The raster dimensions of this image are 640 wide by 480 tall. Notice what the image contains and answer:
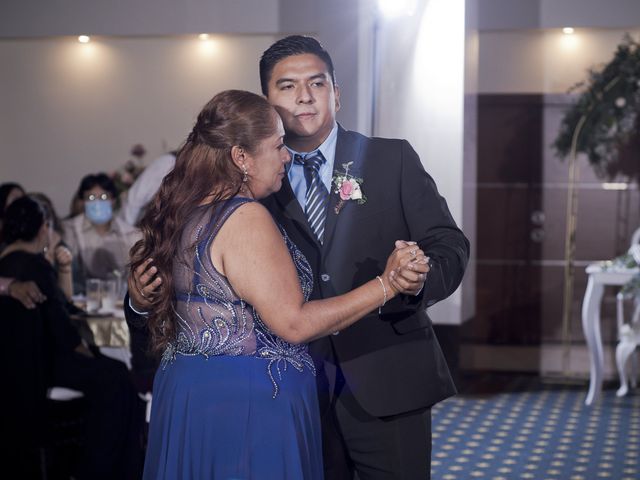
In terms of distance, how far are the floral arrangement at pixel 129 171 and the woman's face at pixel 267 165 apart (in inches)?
236

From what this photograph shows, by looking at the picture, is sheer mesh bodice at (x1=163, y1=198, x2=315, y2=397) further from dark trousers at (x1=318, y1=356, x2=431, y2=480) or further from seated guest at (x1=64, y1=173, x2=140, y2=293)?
seated guest at (x1=64, y1=173, x2=140, y2=293)

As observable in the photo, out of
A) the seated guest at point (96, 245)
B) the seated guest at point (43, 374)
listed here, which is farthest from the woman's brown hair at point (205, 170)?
the seated guest at point (96, 245)

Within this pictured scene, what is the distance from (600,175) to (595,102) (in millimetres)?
1478

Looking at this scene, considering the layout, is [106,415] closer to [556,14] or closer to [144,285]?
[144,285]

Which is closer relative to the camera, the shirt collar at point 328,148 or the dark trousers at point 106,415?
the shirt collar at point 328,148

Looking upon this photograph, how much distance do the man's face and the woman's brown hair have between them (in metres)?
0.24

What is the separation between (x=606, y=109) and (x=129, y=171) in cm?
414

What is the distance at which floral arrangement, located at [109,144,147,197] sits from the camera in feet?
27.7

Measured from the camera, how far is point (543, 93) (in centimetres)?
957

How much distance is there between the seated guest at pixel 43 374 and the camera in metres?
4.54

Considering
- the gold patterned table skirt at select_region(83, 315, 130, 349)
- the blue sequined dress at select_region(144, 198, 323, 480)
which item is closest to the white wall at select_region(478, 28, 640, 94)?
the gold patterned table skirt at select_region(83, 315, 130, 349)

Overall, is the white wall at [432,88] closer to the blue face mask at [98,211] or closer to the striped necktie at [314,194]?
the blue face mask at [98,211]

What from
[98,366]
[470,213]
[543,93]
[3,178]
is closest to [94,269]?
[98,366]

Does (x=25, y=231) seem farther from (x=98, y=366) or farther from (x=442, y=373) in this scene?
(x=442, y=373)
